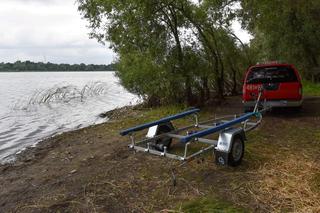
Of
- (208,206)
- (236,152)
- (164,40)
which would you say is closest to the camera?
(208,206)

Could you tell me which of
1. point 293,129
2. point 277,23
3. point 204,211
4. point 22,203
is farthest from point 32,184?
point 277,23

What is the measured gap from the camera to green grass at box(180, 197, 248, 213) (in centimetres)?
504

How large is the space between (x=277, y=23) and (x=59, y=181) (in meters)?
17.5

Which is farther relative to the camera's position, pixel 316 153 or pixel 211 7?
pixel 211 7

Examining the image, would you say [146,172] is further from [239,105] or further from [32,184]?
[239,105]

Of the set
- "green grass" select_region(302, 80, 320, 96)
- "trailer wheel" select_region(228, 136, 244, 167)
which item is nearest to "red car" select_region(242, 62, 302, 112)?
"trailer wheel" select_region(228, 136, 244, 167)

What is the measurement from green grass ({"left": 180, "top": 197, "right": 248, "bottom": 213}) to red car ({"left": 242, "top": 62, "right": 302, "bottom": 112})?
6970 mm

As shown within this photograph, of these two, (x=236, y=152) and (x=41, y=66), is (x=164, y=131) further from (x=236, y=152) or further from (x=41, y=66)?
(x=41, y=66)

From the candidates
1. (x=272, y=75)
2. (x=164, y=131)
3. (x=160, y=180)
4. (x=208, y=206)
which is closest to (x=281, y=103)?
(x=272, y=75)

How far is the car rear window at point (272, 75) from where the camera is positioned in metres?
11.6

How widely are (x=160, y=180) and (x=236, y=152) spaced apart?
156cm

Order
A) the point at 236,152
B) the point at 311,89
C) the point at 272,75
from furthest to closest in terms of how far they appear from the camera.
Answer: the point at 311,89, the point at 272,75, the point at 236,152

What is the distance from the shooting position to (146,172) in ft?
22.9

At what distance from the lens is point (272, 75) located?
38.3 feet
